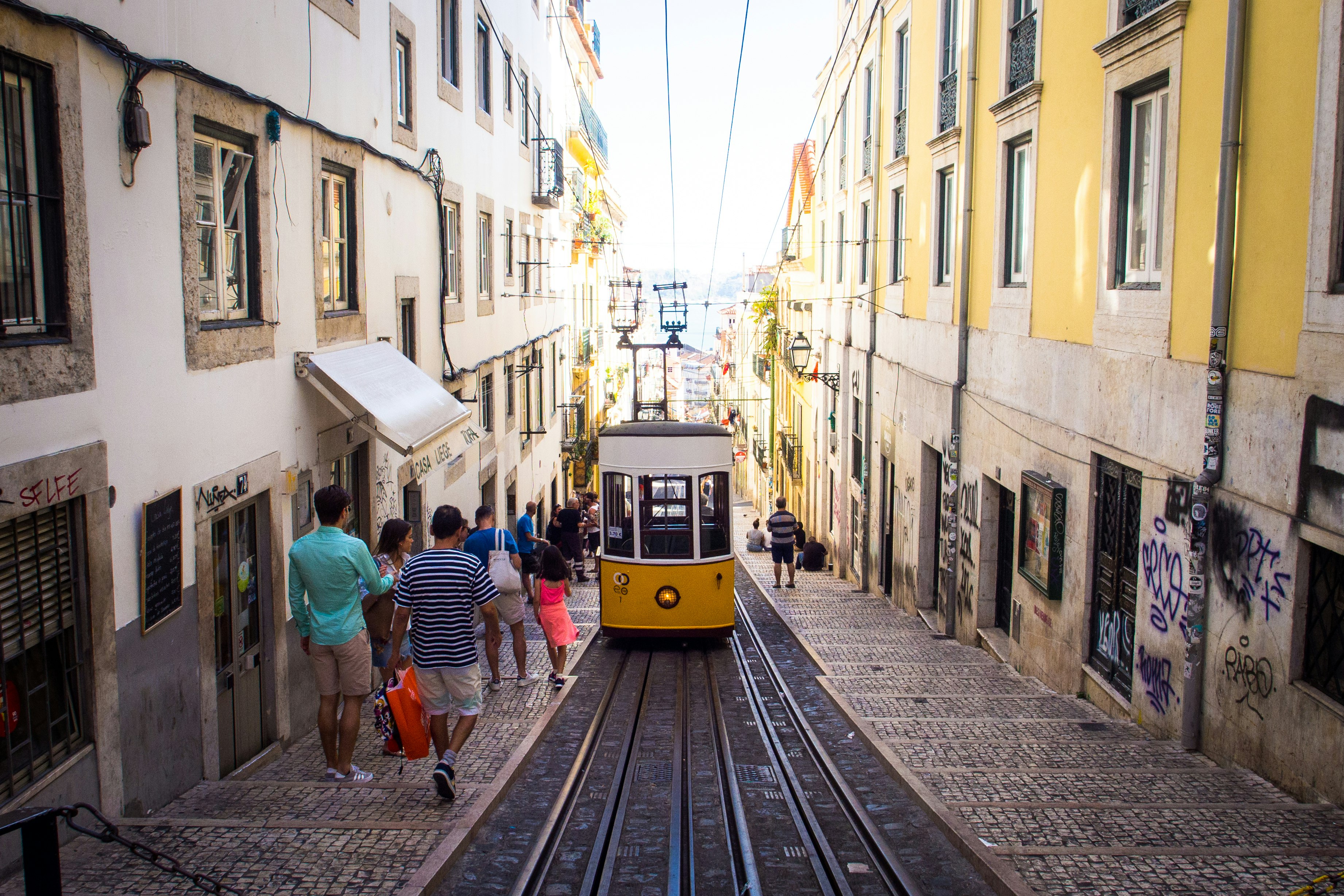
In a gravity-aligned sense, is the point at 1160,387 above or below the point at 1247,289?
below

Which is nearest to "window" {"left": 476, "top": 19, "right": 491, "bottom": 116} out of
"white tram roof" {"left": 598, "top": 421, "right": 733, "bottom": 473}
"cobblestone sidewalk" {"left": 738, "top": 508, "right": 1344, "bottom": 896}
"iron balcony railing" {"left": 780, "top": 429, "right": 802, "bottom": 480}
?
"white tram roof" {"left": 598, "top": 421, "right": 733, "bottom": 473}

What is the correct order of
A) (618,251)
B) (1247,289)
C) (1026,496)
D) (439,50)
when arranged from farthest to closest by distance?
(618,251), (439,50), (1026,496), (1247,289)

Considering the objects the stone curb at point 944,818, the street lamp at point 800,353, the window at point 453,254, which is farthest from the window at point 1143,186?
the street lamp at point 800,353

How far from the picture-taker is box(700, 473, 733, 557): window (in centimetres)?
1232

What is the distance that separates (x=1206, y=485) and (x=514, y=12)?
1623cm

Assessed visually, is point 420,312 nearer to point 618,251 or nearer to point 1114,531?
point 1114,531

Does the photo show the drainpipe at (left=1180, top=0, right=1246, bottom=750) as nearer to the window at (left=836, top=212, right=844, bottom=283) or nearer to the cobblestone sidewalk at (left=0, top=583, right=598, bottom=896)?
the cobblestone sidewalk at (left=0, top=583, right=598, bottom=896)

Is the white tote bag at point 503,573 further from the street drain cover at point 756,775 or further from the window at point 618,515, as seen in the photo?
the window at point 618,515

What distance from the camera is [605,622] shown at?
41.1 ft

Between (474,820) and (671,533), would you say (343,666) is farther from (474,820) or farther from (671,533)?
(671,533)

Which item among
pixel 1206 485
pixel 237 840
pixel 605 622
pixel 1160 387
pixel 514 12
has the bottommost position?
pixel 605 622

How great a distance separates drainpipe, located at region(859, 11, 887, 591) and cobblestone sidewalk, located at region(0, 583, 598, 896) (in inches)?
500

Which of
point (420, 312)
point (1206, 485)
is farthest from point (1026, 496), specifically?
point (420, 312)

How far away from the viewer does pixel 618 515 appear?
12.5m
